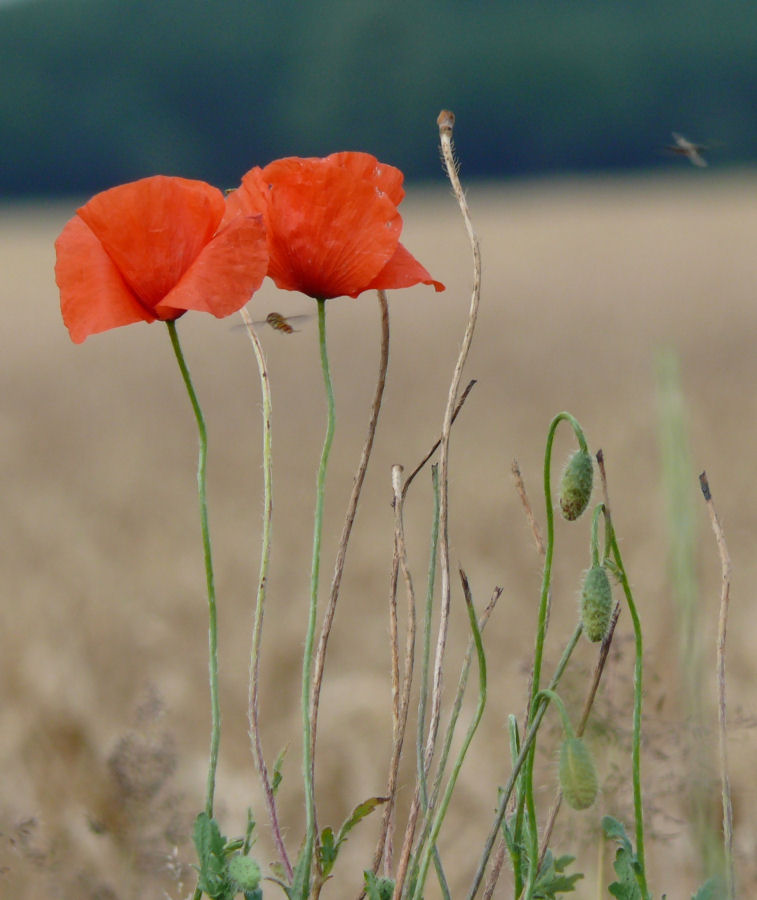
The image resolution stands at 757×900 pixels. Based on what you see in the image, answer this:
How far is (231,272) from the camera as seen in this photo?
391 millimetres

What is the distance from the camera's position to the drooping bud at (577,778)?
37 cm

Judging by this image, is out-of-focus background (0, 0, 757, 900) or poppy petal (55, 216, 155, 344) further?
out-of-focus background (0, 0, 757, 900)

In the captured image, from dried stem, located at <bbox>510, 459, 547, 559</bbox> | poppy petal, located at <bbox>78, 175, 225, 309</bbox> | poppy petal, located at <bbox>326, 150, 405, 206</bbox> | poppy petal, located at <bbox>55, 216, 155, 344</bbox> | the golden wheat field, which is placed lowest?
the golden wheat field

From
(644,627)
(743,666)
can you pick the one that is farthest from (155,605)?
(743,666)

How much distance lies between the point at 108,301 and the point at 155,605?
105 centimetres

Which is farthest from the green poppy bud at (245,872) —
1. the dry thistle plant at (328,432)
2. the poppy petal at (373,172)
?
the poppy petal at (373,172)

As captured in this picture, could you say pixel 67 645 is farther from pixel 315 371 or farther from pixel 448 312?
pixel 448 312

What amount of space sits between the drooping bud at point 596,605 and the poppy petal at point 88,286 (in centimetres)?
17

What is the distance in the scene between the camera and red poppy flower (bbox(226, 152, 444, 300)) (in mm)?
421

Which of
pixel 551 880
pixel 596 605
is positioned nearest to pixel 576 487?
pixel 596 605

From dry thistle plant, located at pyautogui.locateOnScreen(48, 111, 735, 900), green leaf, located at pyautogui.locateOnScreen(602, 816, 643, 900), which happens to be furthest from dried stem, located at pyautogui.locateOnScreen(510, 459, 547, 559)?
green leaf, located at pyautogui.locateOnScreen(602, 816, 643, 900)

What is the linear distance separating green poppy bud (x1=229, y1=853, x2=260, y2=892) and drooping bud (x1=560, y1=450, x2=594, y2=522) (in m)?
0.15

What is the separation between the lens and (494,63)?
570 centimetres

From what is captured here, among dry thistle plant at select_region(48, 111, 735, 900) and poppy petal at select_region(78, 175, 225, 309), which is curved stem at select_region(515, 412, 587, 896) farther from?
poppy petal at select_region(78, 175, 225, 309)
